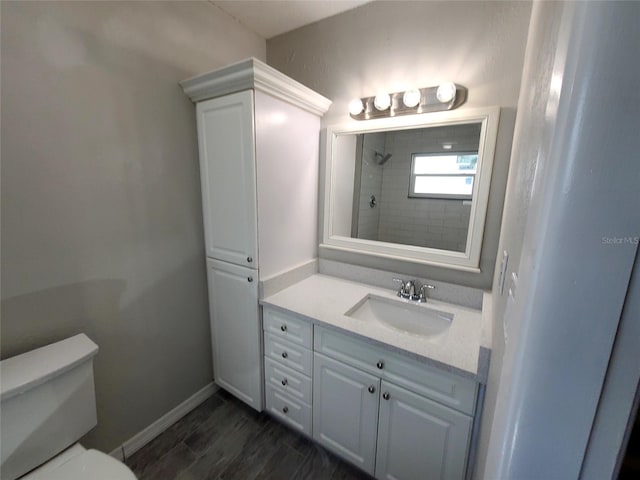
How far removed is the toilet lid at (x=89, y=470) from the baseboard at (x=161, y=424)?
1.67 ft

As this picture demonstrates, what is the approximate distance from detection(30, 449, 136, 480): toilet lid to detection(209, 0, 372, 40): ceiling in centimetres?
224

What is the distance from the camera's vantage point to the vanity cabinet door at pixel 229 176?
1360 mm

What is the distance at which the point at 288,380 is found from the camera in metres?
1.49

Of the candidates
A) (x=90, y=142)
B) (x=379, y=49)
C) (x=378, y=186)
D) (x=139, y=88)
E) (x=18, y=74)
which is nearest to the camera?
(x=18, y=74)

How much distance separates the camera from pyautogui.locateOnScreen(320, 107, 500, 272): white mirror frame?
129 centimetres

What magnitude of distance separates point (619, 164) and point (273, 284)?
1431 millimetres

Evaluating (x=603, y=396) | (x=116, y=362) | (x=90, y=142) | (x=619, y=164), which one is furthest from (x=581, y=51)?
(x=116, y=362)

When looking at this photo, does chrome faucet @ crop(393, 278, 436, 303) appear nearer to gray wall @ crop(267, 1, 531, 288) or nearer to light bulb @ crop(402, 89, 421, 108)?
gray wall @ crop(267, 1, 531, 288)

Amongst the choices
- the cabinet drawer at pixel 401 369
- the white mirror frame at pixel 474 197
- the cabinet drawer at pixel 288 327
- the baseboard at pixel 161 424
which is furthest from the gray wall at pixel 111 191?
the cabinet drawer at pixel 401 369

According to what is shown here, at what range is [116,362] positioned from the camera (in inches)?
53.9

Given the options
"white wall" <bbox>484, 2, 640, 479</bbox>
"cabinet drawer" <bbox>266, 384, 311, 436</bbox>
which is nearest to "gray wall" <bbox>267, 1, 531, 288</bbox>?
"cabinet drawer" <bbox>266, 384, 311, 436</bbox>

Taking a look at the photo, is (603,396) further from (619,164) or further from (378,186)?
(378,186)

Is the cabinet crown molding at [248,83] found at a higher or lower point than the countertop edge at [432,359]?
higher
